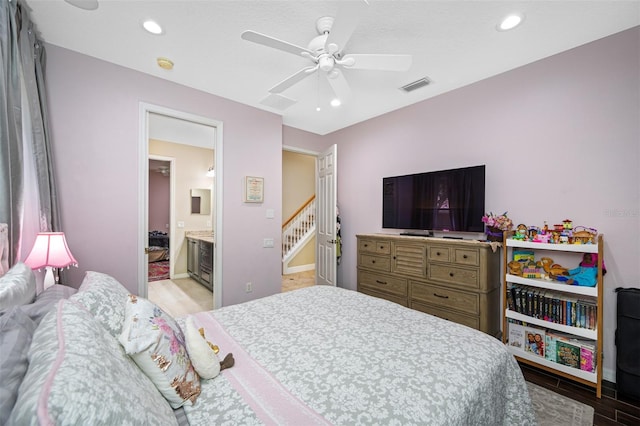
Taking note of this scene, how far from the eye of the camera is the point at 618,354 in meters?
1.96

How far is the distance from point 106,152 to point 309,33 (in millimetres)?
2177

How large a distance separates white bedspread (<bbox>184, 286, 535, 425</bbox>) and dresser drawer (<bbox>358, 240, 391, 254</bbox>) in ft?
4.74

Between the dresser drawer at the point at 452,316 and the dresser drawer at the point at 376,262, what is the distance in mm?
521

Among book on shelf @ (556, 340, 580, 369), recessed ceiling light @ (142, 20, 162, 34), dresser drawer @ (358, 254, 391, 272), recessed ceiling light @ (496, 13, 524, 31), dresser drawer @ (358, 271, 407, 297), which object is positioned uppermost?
recessed ceiling light @ (142, 20, 162, 34)

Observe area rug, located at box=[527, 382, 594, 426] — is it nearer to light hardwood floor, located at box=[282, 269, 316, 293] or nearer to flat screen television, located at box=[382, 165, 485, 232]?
flat screen television, located at box=[382, 165, 485, 232]

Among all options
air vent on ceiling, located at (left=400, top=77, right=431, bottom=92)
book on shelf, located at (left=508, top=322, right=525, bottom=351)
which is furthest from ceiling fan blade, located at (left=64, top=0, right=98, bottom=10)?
book on shelf, located at (left=508, top=322, right=525, bottom=351)

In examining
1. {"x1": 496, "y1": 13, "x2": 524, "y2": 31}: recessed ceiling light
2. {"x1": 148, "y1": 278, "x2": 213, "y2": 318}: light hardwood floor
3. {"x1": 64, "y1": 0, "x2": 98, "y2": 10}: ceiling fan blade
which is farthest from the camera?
{"x1": 148, "y1": 278, "x2": 213, "y2": 318}: light hardwood floor

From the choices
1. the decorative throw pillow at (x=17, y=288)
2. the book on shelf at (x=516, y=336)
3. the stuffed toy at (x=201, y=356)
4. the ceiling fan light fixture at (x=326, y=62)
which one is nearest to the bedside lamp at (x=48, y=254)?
the decorative throw pillow at (x=17, y=288)

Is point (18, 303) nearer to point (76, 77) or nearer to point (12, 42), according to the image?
point (12, 42)

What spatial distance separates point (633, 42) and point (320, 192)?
3494 millimetres

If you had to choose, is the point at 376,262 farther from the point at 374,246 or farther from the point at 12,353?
the point at 12,353

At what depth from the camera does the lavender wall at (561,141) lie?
2.05m

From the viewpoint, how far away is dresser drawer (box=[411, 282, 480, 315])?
8.23 ft

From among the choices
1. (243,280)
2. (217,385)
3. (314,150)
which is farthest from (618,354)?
(314,150)
